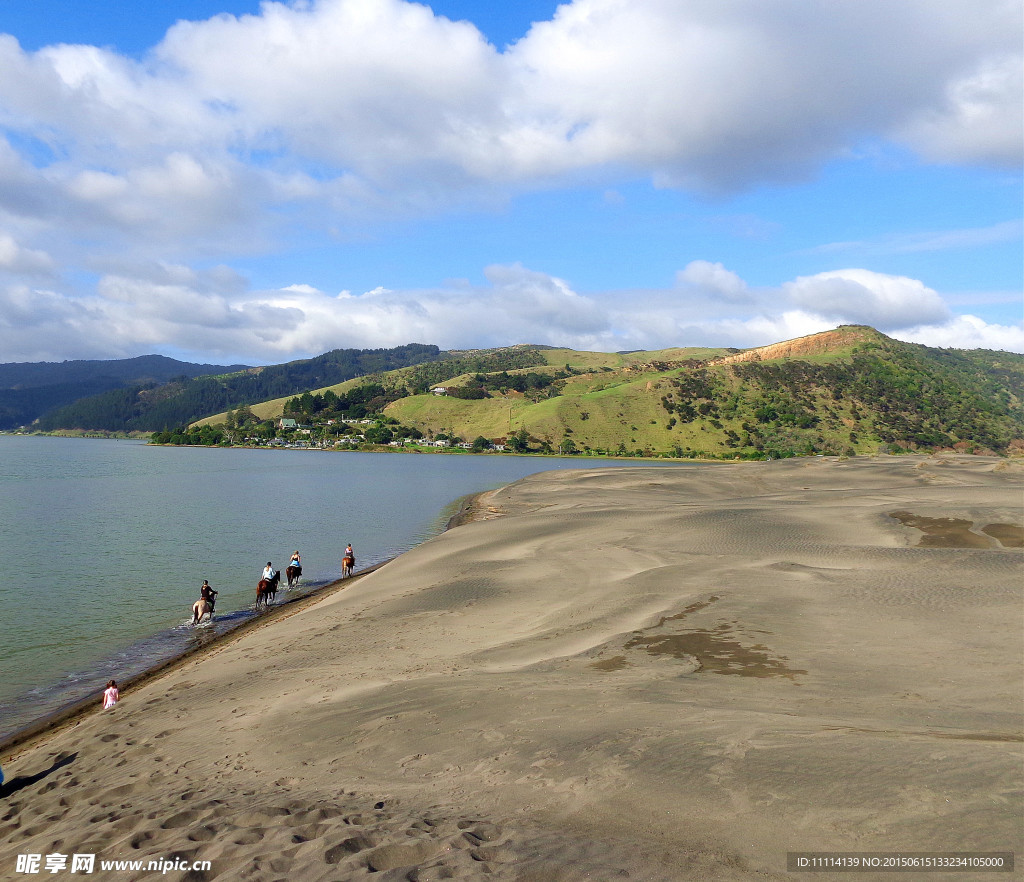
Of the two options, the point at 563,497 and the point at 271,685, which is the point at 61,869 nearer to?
the point at 271,685

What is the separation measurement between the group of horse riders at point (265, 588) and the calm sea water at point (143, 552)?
655 millimetres

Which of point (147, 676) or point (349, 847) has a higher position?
point (349, 847)

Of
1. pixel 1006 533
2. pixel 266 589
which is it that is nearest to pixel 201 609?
pixel 266 589

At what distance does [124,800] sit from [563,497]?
47.4 m

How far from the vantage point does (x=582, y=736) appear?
880 cm

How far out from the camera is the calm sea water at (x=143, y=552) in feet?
65.4

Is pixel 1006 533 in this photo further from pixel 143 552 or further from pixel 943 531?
pixel 143 552

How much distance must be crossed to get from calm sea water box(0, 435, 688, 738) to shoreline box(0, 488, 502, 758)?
1.46ft

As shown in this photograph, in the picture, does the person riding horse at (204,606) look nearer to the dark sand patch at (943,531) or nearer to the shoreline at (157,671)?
the shoreline at (157,671)

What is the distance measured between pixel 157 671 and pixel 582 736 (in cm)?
1515

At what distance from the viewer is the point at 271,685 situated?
13.8 metres

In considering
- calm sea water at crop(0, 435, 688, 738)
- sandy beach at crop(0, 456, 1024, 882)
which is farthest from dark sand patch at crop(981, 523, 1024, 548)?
calm sea water at crop(0, 435, 688, 738)

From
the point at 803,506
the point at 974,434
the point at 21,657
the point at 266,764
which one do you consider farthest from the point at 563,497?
the point at 974,434

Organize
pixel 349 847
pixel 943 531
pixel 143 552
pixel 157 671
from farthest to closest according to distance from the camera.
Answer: pixel 143 552 → pixel 943 531 → pixel 157 671 → pixel 349 847
